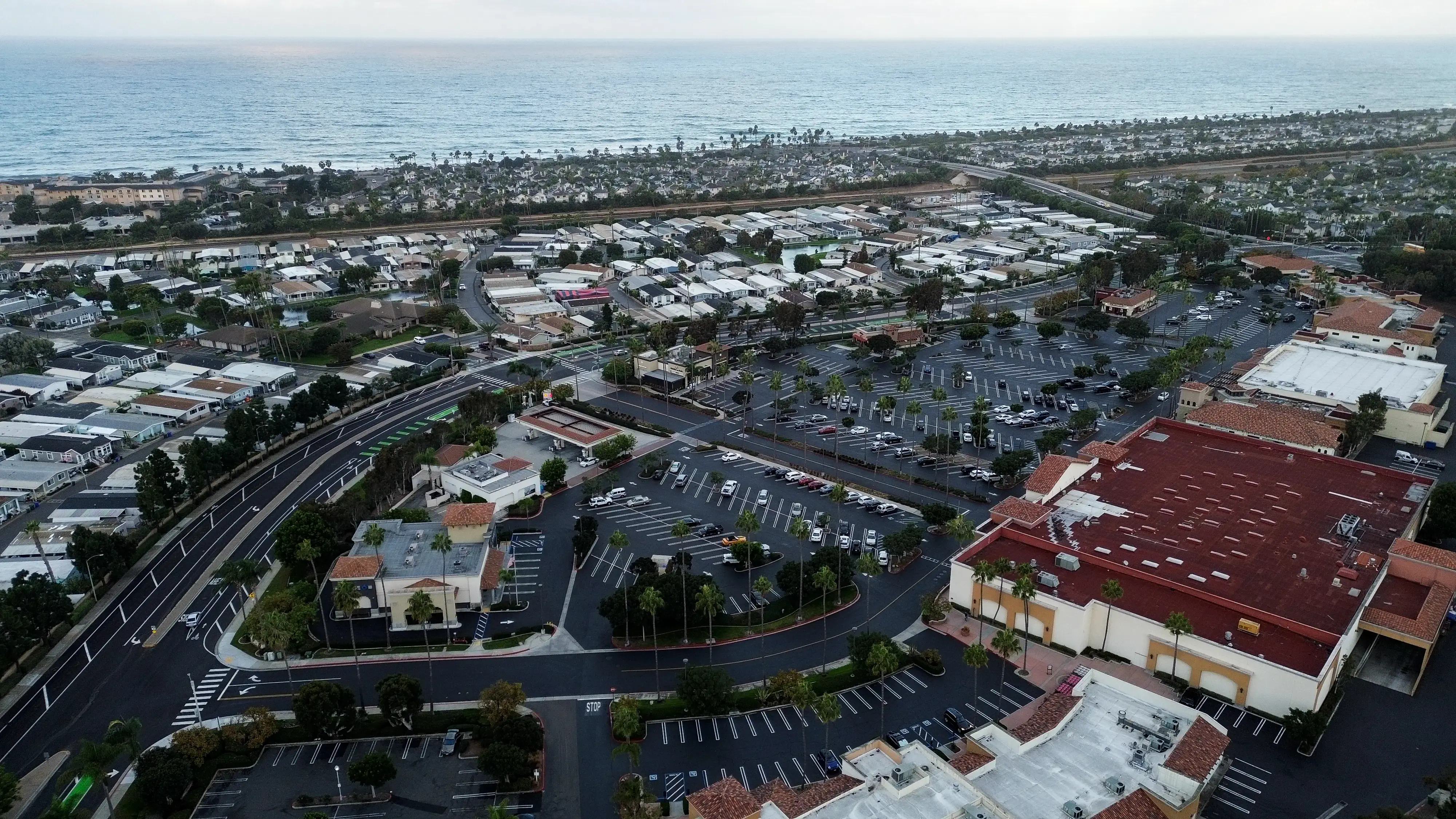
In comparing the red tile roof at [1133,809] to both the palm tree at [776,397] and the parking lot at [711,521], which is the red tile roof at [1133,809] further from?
the palm tree at [776,397]

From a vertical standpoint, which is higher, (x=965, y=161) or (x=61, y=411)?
(x=965, y=161)

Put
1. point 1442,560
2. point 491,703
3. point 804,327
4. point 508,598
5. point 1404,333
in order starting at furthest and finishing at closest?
point 804,327, point 1404,333, point 508,598, point 1442,560, point 491,703

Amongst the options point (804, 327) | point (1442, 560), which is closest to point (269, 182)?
point (804, 327)

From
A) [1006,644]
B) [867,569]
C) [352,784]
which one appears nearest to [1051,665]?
[1006,644]

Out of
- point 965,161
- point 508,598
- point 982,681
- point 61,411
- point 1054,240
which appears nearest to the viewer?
point 982,681

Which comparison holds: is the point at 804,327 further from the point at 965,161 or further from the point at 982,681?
the point at 965,161

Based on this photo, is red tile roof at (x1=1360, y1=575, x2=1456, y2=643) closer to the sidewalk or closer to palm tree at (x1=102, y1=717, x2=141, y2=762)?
the sidewalk

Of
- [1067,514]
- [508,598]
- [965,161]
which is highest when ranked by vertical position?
[965,161]

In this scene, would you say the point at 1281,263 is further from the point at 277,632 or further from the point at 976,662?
the point at 277,632
